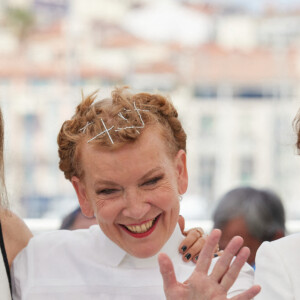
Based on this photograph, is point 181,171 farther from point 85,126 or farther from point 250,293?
point 250,293

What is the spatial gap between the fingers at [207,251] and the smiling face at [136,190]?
20 cm

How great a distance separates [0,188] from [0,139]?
13 cm

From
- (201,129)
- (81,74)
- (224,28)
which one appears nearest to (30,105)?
(81,74)

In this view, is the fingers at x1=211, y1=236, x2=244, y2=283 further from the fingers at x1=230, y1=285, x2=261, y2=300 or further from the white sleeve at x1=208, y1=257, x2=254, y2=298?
the white sleeve at x1=208, y1=257, x2=254, y2=298

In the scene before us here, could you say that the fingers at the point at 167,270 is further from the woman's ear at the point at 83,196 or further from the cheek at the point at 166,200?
the woman's ear at the point at 83,196

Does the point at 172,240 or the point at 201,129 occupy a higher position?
the point at 172,240

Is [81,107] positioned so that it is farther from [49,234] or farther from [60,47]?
[60,47]

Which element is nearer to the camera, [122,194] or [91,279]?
[122,194]

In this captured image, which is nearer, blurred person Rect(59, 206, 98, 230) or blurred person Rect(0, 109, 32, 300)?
blurred person Rect(0, 109, 32, 300)

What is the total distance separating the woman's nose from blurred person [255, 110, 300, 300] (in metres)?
0.26

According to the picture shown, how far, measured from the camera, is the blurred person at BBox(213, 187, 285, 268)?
250 cm

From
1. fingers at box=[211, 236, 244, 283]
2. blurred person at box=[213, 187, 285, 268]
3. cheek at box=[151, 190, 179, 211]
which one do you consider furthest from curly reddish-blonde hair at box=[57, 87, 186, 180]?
blurred person at box=[213, 187, 285, 268]

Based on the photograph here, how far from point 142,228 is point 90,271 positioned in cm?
21

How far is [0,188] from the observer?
5.23 ft
